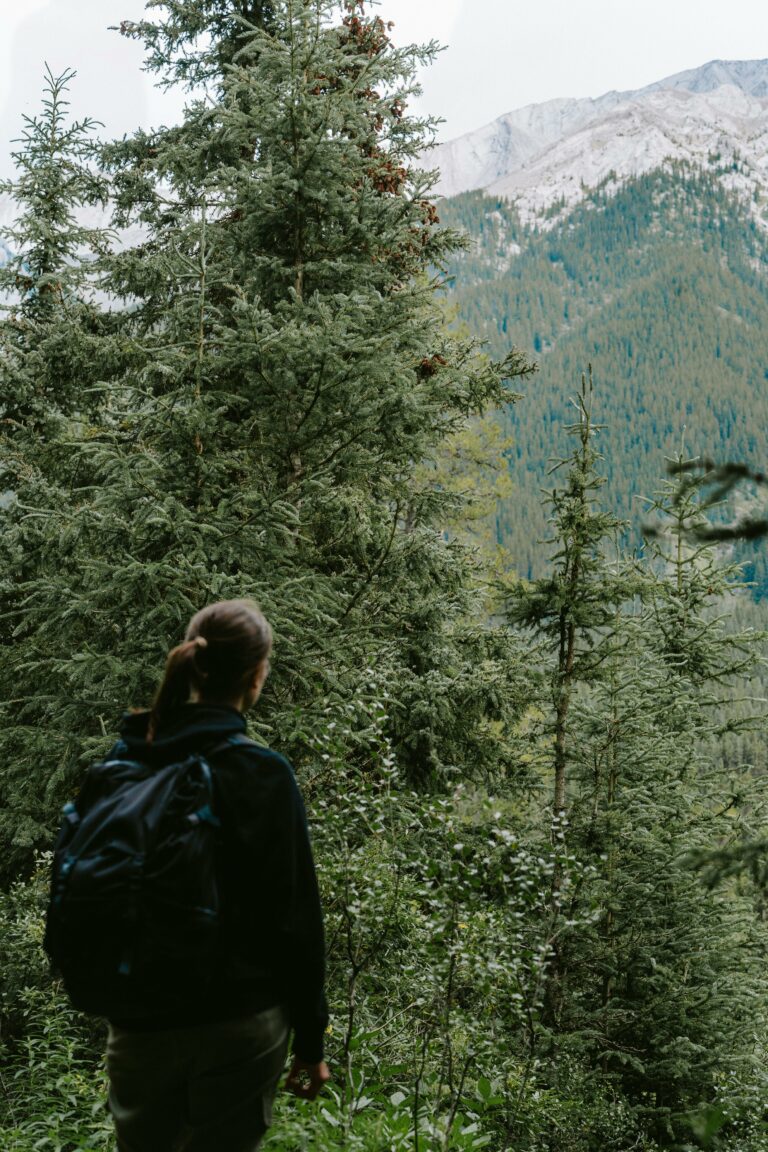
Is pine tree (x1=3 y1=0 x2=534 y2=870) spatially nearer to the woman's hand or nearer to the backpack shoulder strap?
the woman's hand

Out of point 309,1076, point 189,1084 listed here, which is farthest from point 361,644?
point 189,1084

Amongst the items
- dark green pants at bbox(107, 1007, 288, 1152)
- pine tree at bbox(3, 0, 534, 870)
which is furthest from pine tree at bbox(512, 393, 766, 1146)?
dark green pants at bbox(107, 1007, 288, 1152)

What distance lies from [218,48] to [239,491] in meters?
8.27

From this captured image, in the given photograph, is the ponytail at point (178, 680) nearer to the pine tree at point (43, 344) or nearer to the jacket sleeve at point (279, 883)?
the jacket sleeve at point (279, 883)

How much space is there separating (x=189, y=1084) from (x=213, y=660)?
1.06m

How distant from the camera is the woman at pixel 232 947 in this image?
2.08 metres

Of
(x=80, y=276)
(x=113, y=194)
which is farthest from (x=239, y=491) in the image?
(x=113, y=194)

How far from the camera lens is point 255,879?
2.15m

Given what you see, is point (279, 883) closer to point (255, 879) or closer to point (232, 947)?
point (255, 879)

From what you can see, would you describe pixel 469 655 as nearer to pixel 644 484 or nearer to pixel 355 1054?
pixel 355 1054

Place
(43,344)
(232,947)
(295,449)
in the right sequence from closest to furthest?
(232,947)
(295,449)
(43,344)

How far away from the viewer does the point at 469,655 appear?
387 inches

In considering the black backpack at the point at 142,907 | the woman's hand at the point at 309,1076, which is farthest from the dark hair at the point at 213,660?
the woman's hand at the point at 309,1076

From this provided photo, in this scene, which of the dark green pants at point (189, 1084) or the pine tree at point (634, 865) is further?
the pine tree at point (634, 865)
